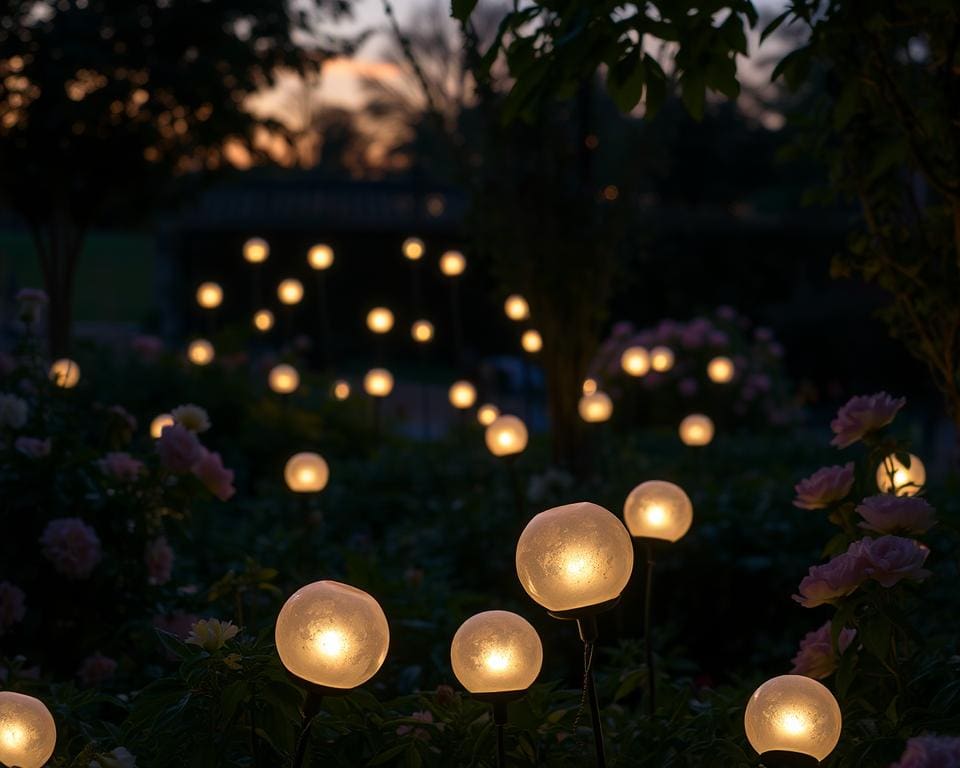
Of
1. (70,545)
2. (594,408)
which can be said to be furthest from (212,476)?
(594,408)

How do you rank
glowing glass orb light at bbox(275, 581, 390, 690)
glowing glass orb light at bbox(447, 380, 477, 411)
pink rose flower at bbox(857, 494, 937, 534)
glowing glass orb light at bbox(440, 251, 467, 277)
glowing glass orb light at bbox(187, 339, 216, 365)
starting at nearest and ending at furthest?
1. glowing glass orb light at bbox(275, 581, 390, 690)
2. pink rose flower at bbox(857, 494, 937, 534)
3. glowing glass orb light at bbox(447, 380, 477, 411)
4. glowing glass orb light at bbox(440, 251, 467, 277)
5. glowing glass orb light at bbox(187, 339, 216, 365)

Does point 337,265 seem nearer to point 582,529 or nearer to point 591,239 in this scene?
point 591,239

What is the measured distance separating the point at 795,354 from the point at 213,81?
1072 centimetres

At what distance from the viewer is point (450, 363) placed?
23.7 meters

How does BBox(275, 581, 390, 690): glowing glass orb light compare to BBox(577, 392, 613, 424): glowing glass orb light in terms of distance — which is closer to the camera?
BBox(275, 581, 390, 690): glowing glass orb light

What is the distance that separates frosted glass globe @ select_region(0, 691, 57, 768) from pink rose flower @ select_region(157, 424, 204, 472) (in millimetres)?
1338

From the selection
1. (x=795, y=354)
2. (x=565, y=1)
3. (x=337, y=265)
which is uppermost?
(x=337, y=265)

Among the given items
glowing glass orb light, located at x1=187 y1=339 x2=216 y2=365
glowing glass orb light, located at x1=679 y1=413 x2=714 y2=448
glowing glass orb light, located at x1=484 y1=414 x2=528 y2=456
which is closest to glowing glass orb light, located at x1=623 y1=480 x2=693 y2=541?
glowing glass orb light, located at x1=484 y1=414 x2=528 y2=456

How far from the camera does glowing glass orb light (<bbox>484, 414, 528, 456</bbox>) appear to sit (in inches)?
187

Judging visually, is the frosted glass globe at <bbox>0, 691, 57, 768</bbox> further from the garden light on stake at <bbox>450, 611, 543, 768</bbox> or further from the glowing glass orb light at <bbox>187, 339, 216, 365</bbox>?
the glowing glass orb light at <bbox>187, 339, 216, 365</bbox>

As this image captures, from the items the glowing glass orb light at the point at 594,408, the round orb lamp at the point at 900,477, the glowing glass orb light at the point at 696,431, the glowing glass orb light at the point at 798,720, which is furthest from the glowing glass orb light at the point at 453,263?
the glowing glass orb light at the point at 798,720


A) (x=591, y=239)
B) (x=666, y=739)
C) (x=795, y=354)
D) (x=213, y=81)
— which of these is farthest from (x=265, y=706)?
(x=795, y=354)

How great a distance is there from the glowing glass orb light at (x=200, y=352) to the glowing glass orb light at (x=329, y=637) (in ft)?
26.5

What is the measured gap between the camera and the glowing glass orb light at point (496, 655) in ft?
7.08
